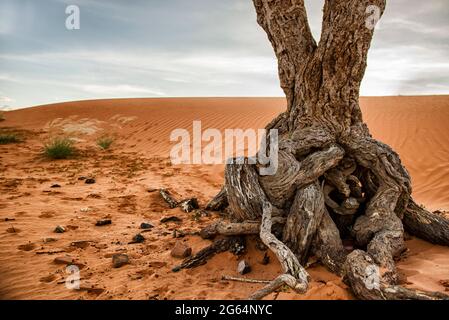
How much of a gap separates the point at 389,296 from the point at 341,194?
155 centimetres

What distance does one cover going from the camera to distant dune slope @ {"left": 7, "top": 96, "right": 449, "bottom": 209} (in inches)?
297

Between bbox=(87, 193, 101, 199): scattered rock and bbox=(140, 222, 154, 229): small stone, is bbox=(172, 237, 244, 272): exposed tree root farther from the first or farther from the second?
bbox=(87, 193, 101, 199): scattered rock

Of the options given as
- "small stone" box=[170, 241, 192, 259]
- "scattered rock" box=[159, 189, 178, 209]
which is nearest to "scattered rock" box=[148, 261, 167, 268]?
"small stone" box=[170, 241, 192, 259]

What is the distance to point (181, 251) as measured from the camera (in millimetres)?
3490

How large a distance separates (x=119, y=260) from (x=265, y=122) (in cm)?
1099

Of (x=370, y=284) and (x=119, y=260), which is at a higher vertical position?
(x=370, y=284)

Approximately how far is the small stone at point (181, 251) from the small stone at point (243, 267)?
0.63 m

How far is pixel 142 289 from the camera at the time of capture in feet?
9.23

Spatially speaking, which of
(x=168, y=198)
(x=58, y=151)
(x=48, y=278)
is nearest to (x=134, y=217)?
(x=168, y=198)

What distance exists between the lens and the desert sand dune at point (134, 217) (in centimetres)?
284

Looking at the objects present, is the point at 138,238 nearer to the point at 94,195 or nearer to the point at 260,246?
the point at 260,246

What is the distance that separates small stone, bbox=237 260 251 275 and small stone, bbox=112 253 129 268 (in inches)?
44.9

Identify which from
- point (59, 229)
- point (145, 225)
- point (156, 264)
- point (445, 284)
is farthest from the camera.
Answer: point (145, 225)
